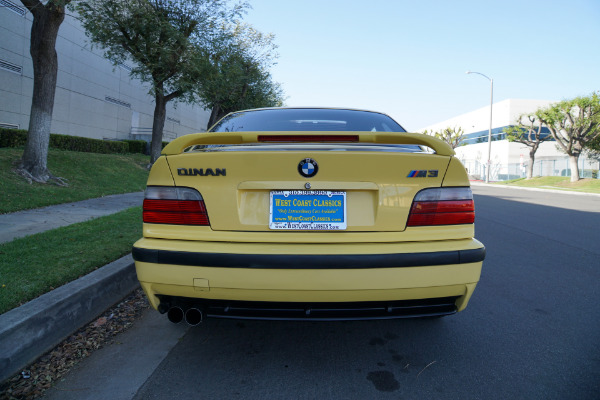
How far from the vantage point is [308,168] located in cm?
199

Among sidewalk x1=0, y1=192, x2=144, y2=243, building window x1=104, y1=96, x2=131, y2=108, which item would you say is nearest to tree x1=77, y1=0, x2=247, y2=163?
sidewalk x1=0, y1=192, x2=144, y2=243

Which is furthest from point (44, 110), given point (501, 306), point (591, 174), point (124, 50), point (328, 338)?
point (591, 174)

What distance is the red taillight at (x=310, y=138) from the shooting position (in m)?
2.23

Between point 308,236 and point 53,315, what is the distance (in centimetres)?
173

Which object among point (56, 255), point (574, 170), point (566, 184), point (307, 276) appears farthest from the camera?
point (574, 170)

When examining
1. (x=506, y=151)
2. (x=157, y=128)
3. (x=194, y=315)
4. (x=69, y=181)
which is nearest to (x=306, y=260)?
(x=194, y=315)

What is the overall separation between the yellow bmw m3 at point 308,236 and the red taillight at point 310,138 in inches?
5.3

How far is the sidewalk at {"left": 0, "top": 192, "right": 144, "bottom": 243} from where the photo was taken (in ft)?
16.4

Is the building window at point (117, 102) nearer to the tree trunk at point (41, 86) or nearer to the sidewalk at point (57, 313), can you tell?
the tree trunk at point (41, 86)

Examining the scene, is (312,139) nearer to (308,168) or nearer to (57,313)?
(308,168)

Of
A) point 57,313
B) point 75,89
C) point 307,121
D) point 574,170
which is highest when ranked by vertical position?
point 75,89

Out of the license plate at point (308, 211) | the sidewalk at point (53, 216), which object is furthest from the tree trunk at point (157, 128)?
the license plate at point (308, 211)

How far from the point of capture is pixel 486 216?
9.05 meters

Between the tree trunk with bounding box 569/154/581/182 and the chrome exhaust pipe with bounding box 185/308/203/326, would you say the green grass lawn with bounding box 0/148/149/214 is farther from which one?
the tree trunk with bounding box 569/154/581/182
